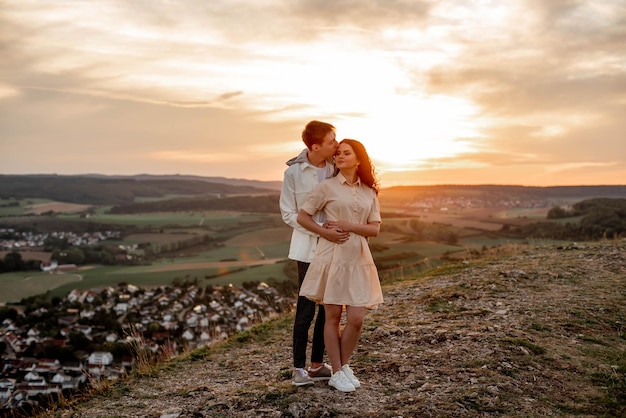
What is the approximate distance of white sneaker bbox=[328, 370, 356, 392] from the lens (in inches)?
202

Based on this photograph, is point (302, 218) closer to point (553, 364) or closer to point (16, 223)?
point (553, 364)

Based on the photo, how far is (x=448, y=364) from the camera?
5.92 metres

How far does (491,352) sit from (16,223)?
3664 inches

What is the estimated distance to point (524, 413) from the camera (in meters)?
4.69

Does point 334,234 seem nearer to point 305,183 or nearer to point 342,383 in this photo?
point 305,183

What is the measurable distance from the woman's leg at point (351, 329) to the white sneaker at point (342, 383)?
0.10 metres

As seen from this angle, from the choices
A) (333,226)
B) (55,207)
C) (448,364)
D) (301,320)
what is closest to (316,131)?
(333,226)

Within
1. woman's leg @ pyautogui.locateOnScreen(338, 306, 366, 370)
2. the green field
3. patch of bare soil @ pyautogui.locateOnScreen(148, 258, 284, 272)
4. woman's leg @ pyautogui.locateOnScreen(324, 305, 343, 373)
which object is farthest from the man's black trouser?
patch of bare soil @ pyautogui.locateOnScreen(148, 258, 284, 272)

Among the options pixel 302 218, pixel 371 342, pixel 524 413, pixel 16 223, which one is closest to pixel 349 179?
pixel 302 218

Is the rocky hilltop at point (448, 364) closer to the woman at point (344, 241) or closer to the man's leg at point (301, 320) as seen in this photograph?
the man's leg at point (301, 320)

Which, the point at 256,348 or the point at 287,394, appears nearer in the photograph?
the point at 287,394

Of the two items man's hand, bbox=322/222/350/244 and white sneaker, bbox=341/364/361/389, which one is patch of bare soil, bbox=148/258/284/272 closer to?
white sneaker, bbox=341/364/361/389

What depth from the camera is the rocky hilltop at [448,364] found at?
195 inches

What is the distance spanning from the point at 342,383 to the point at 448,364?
142 cm
